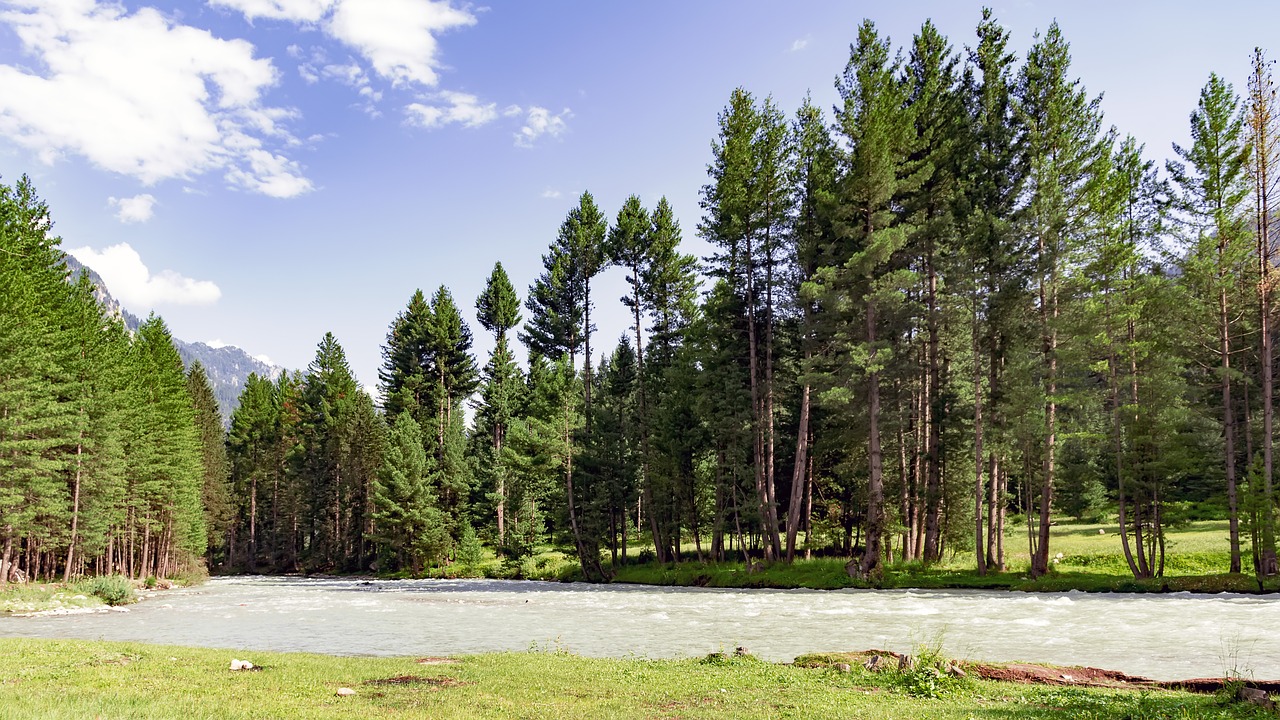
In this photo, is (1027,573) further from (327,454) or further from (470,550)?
(327,454)

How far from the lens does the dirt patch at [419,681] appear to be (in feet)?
40.4

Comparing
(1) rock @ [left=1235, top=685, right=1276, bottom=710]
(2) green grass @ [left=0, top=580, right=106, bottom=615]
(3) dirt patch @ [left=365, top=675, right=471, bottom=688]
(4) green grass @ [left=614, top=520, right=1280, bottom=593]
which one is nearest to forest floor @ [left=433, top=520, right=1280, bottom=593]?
(4) green grass @ [left=614, top=520, right=1280, bottom=593]

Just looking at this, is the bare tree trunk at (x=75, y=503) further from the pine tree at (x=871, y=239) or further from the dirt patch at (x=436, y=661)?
the pine tree at (x=871, y=239)

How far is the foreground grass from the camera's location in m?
9.38

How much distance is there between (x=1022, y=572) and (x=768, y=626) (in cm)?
1720

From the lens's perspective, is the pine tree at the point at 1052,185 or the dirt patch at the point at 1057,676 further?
the pine tree at the point at 1052,185

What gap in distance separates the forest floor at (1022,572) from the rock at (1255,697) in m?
21.9

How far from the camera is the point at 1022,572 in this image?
32281 millimetres

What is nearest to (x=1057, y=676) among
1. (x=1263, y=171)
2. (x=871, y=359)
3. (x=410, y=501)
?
(x=871, y=359)

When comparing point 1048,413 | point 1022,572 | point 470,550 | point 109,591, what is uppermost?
point 1048,413

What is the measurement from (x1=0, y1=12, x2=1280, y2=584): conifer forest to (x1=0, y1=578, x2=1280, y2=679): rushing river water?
7725 mm

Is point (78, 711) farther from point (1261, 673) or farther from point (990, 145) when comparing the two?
point (990, 145)

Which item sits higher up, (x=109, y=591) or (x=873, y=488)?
(x=873, y=488)

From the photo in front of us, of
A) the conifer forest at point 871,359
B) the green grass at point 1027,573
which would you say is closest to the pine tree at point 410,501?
the conifer forest at point 871,359
